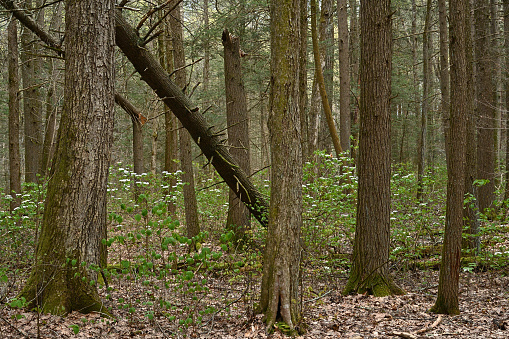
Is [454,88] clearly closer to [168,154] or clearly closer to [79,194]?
[79,194]

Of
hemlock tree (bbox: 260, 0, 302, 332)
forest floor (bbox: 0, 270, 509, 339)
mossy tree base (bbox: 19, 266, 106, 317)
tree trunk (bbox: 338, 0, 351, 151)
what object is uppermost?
tree trunk (bbox: 338, 0, 351, 151)

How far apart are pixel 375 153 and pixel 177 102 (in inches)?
126

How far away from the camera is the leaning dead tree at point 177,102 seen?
5.81m

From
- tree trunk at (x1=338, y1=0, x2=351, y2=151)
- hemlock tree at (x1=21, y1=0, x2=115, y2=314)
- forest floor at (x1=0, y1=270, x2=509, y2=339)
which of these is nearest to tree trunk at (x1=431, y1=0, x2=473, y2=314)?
forest floor at (x1=0, y1=270, x2=509, y2=339)

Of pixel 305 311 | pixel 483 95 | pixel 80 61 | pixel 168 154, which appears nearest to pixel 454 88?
pixel 305 311

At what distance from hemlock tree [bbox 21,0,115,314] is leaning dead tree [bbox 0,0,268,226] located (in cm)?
99

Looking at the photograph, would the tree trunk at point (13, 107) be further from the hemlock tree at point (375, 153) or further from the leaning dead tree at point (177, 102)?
the hemlock tree at point (375, 153)

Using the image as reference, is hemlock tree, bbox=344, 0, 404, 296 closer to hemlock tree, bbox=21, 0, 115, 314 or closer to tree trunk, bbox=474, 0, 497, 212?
hemlock tree, bbox=21, 0, 115, 314

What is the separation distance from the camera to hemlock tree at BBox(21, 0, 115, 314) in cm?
455

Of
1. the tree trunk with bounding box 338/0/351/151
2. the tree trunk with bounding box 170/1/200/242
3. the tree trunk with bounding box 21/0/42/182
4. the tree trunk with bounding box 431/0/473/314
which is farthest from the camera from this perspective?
the tree trunk with bounding box 338/0/351/151

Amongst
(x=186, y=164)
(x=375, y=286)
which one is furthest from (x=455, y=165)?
(x=186, y=164)

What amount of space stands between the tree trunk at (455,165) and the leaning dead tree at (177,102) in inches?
109

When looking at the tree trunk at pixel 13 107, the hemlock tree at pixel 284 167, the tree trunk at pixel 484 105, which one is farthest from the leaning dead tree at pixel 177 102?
the tree trunk at pixel 484 105

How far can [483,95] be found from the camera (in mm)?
11141
